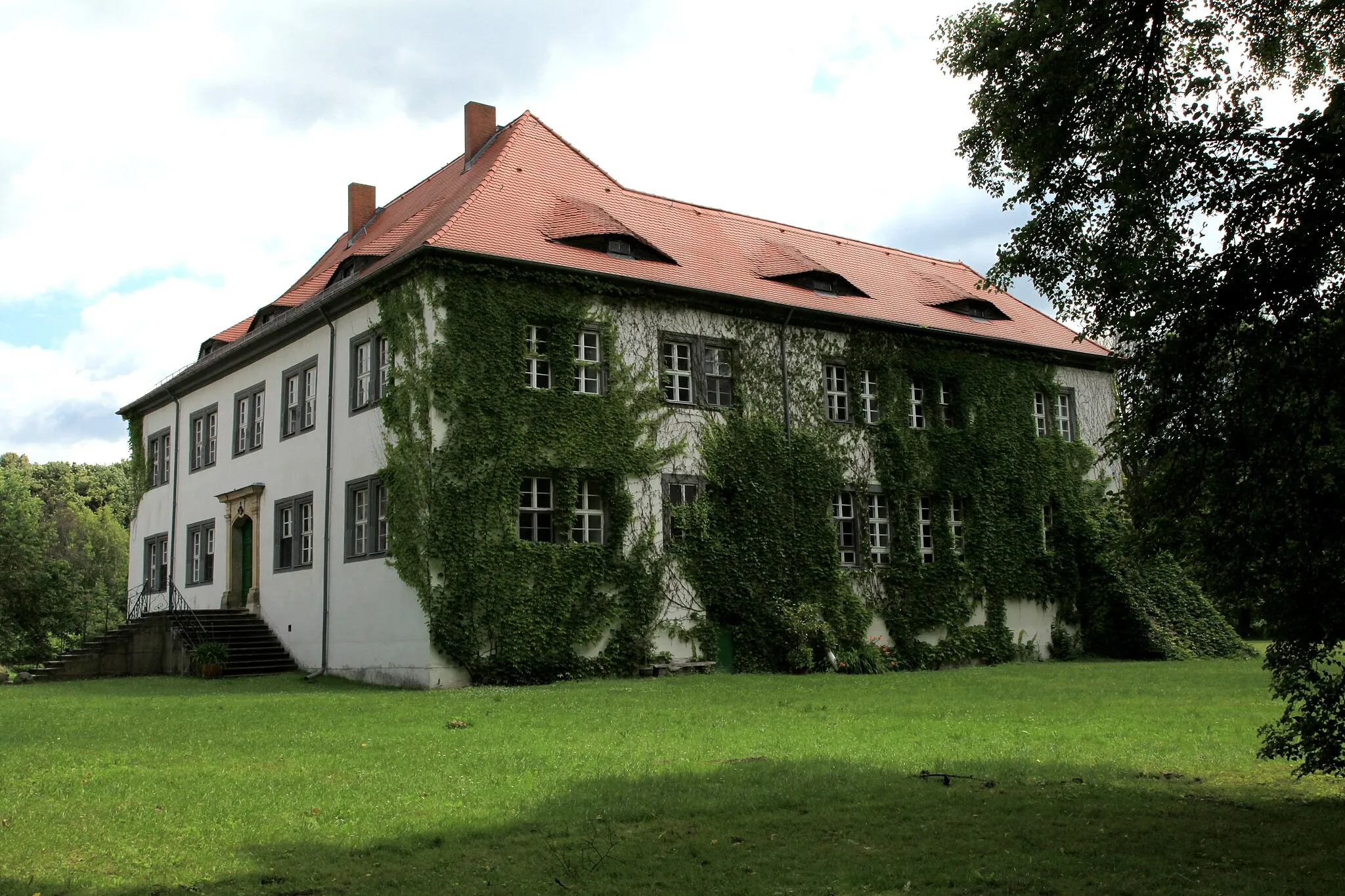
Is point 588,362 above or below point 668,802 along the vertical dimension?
above

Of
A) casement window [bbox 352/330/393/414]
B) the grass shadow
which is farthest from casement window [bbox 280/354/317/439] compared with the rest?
the grass shadow

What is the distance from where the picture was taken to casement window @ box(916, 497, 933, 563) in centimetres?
2770

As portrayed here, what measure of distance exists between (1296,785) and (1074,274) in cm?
439

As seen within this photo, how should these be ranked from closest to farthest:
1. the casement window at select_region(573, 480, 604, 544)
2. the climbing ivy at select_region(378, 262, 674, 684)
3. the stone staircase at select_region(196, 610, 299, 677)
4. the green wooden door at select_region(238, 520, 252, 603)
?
the climbing ivy at select_region(378, 262, 674, 684) → the casement window at select_region(573, 480, 604, 544) → the stone staircase at select_region(196, 610, 299, 677) → the green wooden door at select_region(238, 520, 252, 603)

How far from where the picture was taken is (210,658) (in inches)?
995

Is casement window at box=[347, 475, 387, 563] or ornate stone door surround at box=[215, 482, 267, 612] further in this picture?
ornate stone door surround at box=[215, 482, 267, 612]

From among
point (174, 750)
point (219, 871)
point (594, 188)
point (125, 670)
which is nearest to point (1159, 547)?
point (219, 871)

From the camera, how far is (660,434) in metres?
24.3

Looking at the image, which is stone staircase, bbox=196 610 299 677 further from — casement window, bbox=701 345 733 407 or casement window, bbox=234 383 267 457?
casement window, bbox=701 345 733 407

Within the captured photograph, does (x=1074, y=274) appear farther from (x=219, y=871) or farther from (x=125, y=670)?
(x=125, y=670)

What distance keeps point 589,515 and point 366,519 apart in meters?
4.30

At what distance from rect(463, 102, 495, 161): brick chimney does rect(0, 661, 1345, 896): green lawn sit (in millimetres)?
16662

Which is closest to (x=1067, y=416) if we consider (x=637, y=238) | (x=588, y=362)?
(x=637, y=238)

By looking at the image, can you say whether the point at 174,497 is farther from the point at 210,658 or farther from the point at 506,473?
the point at 506,473
